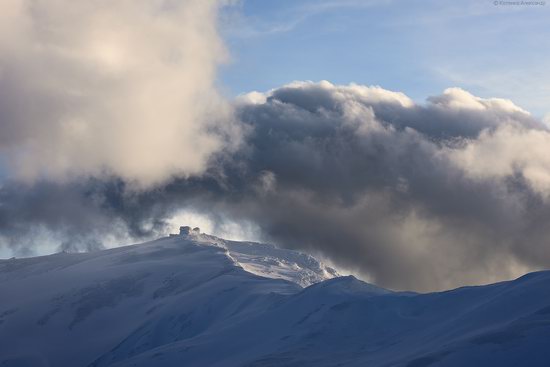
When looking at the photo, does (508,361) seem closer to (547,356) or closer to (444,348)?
(547,356)

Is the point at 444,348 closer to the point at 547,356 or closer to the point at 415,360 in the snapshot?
the point at 415,360

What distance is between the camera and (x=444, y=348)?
19900 cm

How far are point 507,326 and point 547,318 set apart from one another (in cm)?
902

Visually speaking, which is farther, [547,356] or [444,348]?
[444,348]

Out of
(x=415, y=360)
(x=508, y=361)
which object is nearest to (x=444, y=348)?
(x=415, y=360)

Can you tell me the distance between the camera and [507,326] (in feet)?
648

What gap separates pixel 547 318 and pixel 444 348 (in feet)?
77.7

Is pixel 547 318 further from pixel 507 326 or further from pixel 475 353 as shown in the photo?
pixel 475 353

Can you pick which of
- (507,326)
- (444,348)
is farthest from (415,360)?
(507,326)

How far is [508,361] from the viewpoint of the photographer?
17962 centimetres

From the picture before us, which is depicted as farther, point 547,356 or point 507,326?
point 507,326

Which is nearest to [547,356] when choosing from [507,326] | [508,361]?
[508,361]

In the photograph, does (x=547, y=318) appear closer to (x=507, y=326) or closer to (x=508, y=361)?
(x=507, y=326)

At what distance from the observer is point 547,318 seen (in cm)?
19725
